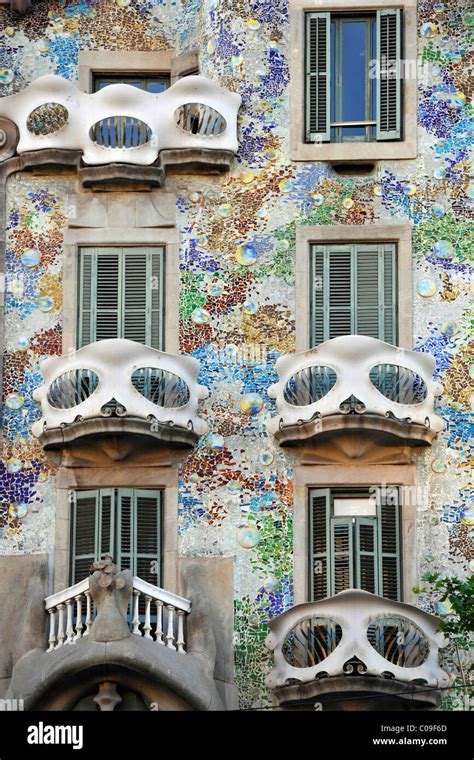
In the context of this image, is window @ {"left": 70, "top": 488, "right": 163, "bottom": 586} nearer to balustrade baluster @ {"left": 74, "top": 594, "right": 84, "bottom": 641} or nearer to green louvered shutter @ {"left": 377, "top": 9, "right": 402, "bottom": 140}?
balustrade baluster @ {"left": 74, "top": 594, "right": 84, "bottom": 641}

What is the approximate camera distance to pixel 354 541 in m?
36.5

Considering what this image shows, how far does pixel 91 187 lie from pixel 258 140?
7.56 feet

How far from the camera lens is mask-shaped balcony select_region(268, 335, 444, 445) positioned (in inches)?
1431

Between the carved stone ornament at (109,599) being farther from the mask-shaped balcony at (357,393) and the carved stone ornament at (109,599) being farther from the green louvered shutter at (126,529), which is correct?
the mask-shaped balcony at (357,393)

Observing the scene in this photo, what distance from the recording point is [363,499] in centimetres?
3678

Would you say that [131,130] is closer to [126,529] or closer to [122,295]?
[122,295]

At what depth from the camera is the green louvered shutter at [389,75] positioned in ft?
125

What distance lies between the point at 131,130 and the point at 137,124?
0.38 ft

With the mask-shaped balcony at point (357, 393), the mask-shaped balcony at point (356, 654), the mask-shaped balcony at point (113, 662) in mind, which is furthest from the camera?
the mask-shaped balcony at point (357, 393)

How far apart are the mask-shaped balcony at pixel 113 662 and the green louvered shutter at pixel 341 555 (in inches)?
73.6

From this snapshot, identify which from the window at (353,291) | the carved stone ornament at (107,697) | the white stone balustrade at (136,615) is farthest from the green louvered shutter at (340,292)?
the carved stone ornament at (107,697)

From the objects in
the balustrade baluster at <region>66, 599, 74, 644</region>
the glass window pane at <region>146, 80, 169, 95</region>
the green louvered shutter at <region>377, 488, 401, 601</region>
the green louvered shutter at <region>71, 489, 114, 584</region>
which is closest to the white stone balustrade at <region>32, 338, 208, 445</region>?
the green louvered shutter at <region>71, 489, 114, 584</region>

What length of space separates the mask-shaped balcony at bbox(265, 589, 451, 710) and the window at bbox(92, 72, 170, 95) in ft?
27.1
